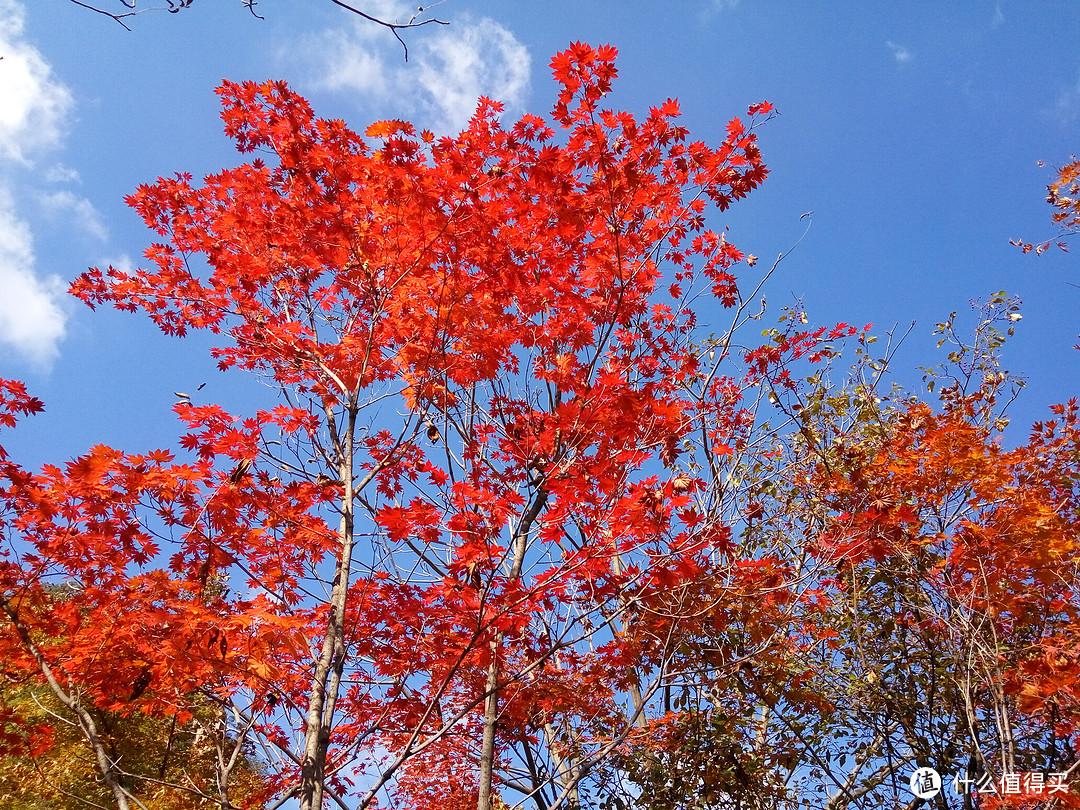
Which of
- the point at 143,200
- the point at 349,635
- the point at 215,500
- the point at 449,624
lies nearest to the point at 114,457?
the point at 215,500

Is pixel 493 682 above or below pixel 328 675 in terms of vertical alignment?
above

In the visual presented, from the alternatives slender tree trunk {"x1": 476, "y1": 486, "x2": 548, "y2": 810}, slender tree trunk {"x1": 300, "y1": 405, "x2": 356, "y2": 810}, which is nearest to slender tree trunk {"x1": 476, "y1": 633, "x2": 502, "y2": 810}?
slender tree trunk {"x1": 476, "y1": 486, "x2": 548, "y2": 810}

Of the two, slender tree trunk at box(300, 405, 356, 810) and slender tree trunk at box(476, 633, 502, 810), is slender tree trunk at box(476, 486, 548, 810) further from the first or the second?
slender tree trunk at box(300, 405, 356, 810)

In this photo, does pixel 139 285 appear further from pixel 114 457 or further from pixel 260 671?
pixel 260 671

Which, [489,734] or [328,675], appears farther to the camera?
[489,734]

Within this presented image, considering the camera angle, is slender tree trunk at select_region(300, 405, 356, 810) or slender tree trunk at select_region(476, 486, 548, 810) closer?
slender tree trunk at select_region(300, 405, 356, 810)

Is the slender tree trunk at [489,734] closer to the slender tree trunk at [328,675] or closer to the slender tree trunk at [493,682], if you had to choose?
the slender tree trunk at [493,682]

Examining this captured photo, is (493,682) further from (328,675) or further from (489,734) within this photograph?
(328,675)

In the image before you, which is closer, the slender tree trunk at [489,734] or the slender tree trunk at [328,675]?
the slender tree trunk at [328,675]

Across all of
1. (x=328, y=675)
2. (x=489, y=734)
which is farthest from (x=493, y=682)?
(x=328, y=675)

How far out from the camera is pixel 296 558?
6.20 metres

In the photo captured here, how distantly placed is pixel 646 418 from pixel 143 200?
21.0ft

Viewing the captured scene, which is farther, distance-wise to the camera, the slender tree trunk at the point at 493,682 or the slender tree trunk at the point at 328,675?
the slender tree trunk at the point at 493,682

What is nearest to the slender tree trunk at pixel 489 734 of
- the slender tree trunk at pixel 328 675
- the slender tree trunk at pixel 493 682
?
the slender tree trunk at pixel 493 682
